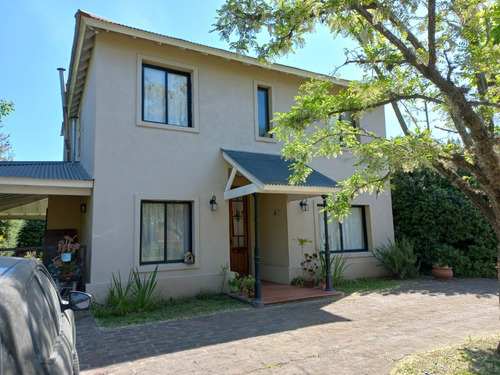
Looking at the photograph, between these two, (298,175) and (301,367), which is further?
(298,175)

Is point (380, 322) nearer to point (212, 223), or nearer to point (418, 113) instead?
point (418, 113)

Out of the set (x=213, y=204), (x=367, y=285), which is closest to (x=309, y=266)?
(x=367, y=285)

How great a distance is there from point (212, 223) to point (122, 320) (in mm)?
3469

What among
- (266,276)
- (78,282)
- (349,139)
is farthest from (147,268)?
(349,139)

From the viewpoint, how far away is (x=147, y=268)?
8.70m

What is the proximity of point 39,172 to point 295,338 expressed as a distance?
7413 millimetres

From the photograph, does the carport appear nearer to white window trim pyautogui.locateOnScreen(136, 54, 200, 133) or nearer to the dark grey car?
white window trim pyautogui.locateOnScreen(136, 54, 200, 133)

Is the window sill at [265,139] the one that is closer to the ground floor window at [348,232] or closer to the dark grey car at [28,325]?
the ground floor window at [348,232]

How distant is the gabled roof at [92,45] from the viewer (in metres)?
8.54

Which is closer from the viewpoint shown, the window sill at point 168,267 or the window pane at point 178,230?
the window sill at point 168,267

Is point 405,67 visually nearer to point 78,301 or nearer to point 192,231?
point 78,301

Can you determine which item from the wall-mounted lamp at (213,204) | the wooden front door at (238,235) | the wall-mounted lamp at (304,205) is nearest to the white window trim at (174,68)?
the wall-mounted lamp at (213,204)

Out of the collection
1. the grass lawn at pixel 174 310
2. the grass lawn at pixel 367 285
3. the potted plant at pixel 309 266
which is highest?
the potted plant at pixel 309 266

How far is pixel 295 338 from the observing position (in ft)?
18.9
